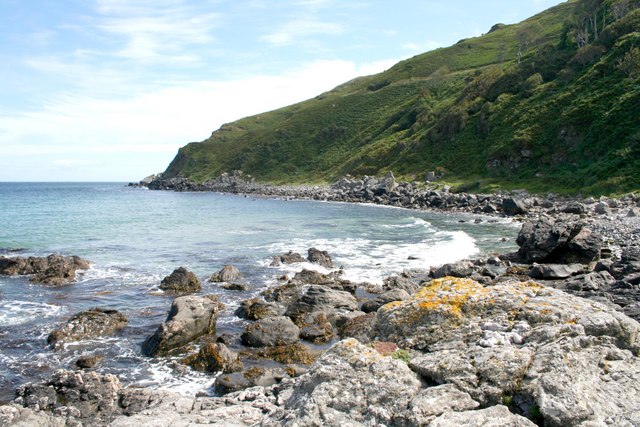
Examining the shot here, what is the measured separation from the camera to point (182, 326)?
16875 mm

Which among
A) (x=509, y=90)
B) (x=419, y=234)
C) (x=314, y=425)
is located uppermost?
(x=509, y=90)

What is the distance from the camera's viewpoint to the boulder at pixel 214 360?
48.4ft

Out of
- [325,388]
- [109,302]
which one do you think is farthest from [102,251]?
[325,388]

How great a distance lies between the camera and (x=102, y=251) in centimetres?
3722

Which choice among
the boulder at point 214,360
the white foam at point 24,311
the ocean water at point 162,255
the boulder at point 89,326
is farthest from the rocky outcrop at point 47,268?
the boulder at point 214,360

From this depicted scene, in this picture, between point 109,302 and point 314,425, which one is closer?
point 314,425

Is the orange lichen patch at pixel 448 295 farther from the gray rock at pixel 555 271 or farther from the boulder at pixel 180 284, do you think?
the boulder at pixel 180 284

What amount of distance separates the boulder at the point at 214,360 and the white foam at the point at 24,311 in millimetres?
9120

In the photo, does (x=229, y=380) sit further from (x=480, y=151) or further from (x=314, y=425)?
(x=480, y=151)

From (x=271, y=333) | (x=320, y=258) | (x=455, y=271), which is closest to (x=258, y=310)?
(x=271, y=333)

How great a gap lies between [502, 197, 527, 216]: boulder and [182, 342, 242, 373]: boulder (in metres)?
46.1

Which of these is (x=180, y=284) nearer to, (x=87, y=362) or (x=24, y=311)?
(x=24, y=311)

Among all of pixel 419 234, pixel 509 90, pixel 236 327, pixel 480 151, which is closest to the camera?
pixel 236 327

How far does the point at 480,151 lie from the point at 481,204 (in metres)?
31.4
